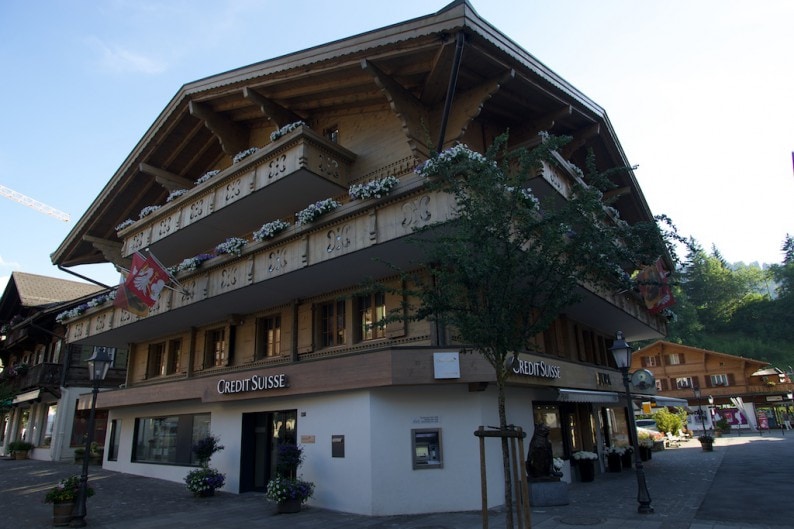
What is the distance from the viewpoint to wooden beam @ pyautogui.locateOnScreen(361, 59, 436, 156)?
14.0 meters

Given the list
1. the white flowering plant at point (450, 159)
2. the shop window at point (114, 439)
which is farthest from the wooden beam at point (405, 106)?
the shop window at point (114, 439)

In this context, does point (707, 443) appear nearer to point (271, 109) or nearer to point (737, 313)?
point (271, 109)

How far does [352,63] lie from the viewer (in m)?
14.3

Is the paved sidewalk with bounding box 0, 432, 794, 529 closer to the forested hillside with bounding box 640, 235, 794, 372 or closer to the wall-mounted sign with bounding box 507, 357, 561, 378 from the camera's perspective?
the wall-mounted sign with bounding box 507, 357, 561, 378

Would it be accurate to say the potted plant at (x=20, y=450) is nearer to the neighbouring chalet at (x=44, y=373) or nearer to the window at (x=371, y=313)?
the neighbouring chalet at (x=44, y=373)

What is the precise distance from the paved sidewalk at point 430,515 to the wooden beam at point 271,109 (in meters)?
11.9

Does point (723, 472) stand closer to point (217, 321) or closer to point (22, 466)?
point (217, 321)

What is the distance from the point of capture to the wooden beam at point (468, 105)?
13.6 meters

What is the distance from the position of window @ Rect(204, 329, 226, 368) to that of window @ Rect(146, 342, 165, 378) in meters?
4.45

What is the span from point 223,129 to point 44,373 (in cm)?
2190

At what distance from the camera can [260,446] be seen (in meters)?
16.7

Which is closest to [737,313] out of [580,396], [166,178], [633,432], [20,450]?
[580,396]

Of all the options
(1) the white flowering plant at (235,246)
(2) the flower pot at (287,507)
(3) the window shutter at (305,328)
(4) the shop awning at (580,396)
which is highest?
(1) the white flowering plant at (235,246)

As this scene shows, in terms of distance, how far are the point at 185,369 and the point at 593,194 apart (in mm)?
18273
